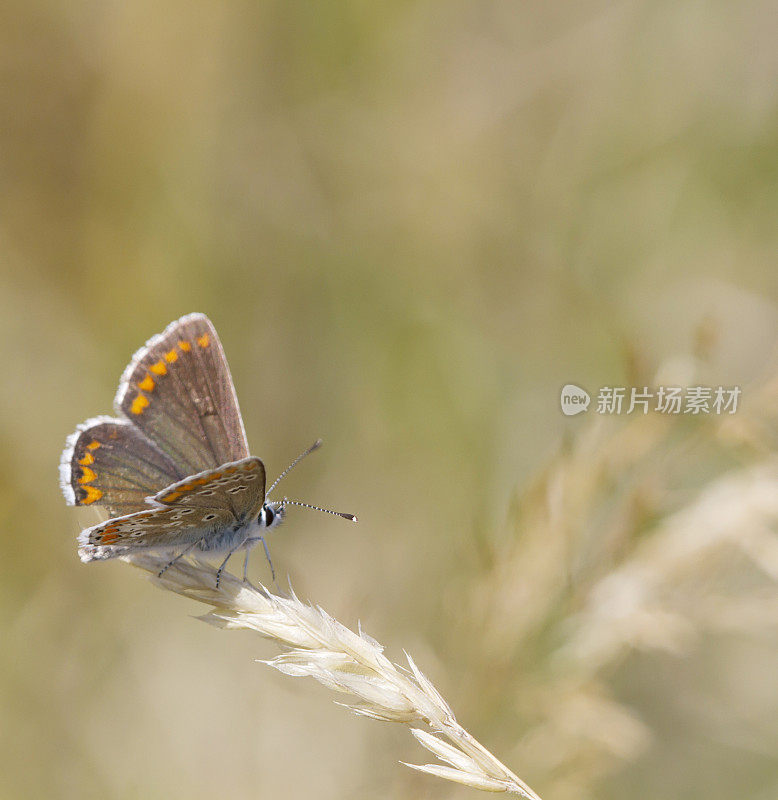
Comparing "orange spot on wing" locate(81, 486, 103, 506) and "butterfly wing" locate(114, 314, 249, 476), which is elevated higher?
"butterfly wing" locate(114, 314, 249, 476)

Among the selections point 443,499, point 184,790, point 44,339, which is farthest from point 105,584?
point 443,499

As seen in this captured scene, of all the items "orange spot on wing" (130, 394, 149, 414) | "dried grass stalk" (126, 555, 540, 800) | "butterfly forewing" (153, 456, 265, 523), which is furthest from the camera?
"orange spot on wing" (130, 394, 149, 414)

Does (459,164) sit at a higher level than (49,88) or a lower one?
higher

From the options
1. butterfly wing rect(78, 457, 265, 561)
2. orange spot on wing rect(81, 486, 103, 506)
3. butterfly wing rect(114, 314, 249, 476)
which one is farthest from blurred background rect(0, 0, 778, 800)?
orange spot on wing rect(81, 486, 103, 506)

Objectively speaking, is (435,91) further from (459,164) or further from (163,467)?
(163,467)

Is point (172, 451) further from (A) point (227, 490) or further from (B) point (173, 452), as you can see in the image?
(A) point (227, 490)

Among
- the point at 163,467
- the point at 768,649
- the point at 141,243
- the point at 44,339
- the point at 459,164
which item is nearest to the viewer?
the point at 163,467

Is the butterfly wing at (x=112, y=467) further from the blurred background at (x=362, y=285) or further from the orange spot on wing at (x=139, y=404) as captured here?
the blurred background at (x=362, y=285)

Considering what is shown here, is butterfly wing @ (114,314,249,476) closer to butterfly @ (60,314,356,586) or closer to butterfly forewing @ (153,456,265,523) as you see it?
butterfly @ (60,314,356,586)
